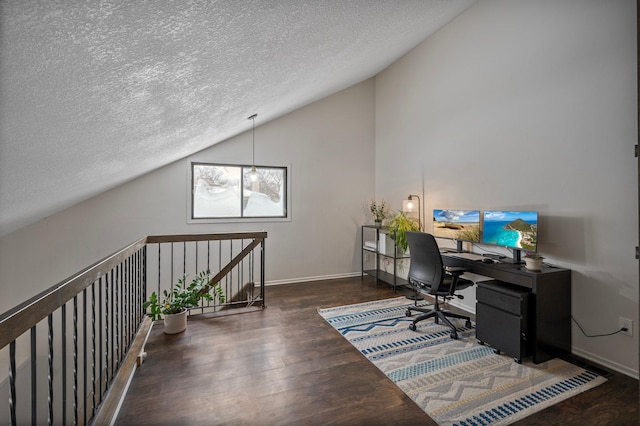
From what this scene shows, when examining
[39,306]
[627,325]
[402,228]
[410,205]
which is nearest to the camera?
[39,306]

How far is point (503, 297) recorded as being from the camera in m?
2.66

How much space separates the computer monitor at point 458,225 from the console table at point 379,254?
2.76ft

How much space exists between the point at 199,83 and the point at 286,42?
0.53 m

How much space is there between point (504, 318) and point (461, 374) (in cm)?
64

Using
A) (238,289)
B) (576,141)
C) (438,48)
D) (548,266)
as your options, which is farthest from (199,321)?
(438,48)

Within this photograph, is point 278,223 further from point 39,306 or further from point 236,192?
point 39,306

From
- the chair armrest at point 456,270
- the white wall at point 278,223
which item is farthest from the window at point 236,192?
the chair armrest at point 456,270

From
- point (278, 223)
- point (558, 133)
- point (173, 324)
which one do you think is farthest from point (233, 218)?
point (558, 133)

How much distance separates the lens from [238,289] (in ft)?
15.9

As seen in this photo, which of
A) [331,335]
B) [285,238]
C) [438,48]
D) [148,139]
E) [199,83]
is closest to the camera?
[199,83]

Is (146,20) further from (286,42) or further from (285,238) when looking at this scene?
(285,238)

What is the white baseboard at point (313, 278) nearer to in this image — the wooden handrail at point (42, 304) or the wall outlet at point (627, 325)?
the wooden handrail at point (42, 304)

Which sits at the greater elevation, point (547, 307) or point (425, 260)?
point (425, 260)

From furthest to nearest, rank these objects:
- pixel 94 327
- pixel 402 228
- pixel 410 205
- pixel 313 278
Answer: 1. pixel 313 278
2. pixel 410 205
3. pixel 402 228
4. pixel 94 327
